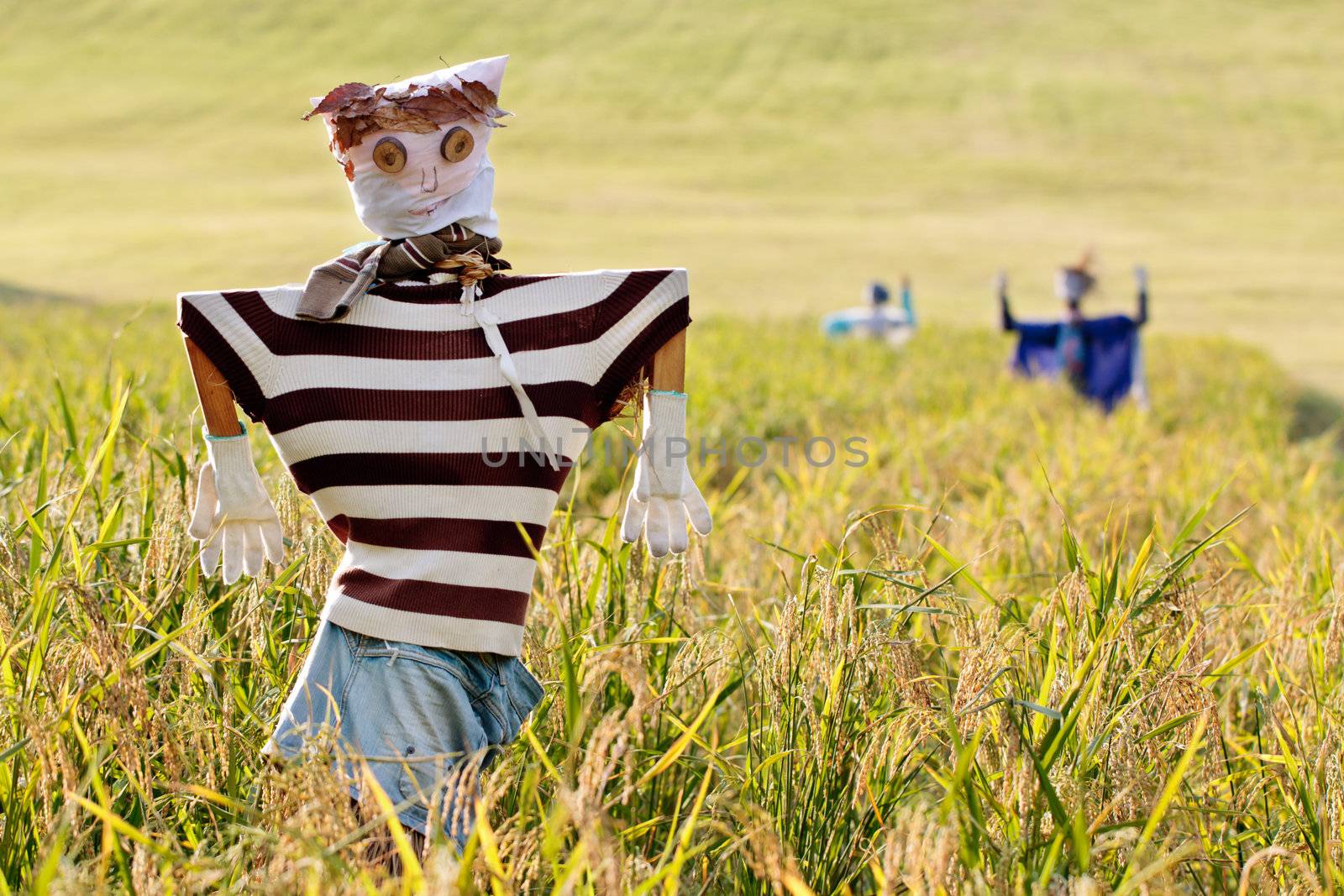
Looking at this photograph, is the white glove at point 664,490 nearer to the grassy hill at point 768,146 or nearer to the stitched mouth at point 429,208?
the stitched mouth at point 429,208

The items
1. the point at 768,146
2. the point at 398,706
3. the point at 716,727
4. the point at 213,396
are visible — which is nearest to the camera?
the point at 398,706

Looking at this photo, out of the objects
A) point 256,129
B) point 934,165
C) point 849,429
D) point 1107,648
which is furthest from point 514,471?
point 256,129

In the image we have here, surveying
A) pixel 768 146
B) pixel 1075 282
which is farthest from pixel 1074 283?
pixel 768 146

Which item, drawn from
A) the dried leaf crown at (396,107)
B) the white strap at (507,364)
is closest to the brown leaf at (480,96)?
the dried leaf crown at (396,107)

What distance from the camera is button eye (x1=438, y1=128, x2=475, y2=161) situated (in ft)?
6.05

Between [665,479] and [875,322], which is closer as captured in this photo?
[665,479]

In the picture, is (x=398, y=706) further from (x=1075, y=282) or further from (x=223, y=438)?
(x=1075, y=282)

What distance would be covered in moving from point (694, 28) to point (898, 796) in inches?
1800

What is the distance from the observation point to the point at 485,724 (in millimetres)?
1783

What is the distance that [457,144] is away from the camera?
1.85 metres

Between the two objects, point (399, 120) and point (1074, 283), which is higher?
point (399, 120)

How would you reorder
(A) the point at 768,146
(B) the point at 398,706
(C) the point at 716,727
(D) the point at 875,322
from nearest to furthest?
1. (B) the point at 398,706
2. (C) the point at 716,727
3. (D) the point at 875,322
4. (A) the point at 768,146

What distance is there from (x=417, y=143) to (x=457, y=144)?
57 millimetres

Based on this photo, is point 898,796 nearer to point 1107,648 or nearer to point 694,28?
point 1107,648
